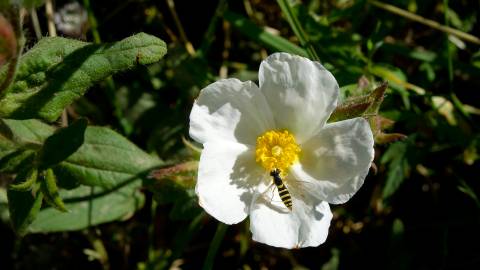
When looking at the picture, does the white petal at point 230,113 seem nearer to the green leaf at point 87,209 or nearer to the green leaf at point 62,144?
the green leaf at point 62,144

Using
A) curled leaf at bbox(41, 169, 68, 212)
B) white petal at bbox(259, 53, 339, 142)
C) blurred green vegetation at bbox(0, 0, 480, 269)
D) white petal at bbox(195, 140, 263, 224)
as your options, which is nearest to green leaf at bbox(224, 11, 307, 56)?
blurred green vegetation at bbox(0, 0, 480, 269)

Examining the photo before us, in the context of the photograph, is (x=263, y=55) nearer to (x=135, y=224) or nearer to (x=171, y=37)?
(x=171, y=37)

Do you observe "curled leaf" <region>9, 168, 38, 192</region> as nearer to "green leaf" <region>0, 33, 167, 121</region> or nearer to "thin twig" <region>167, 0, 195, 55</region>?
"green leaf" <region>0, 33, 167, 121</region>

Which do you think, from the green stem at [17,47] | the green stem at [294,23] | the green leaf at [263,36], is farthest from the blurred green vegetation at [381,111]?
the green stem at [17,47]

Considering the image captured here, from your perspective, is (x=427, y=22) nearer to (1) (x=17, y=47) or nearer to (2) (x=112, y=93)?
(2) (x=112, y=93)

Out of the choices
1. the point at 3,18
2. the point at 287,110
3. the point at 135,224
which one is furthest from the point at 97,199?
the point at 3,18

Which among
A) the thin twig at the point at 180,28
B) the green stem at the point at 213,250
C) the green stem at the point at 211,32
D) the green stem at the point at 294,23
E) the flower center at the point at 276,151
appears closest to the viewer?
the flower center at the point at 276,151
